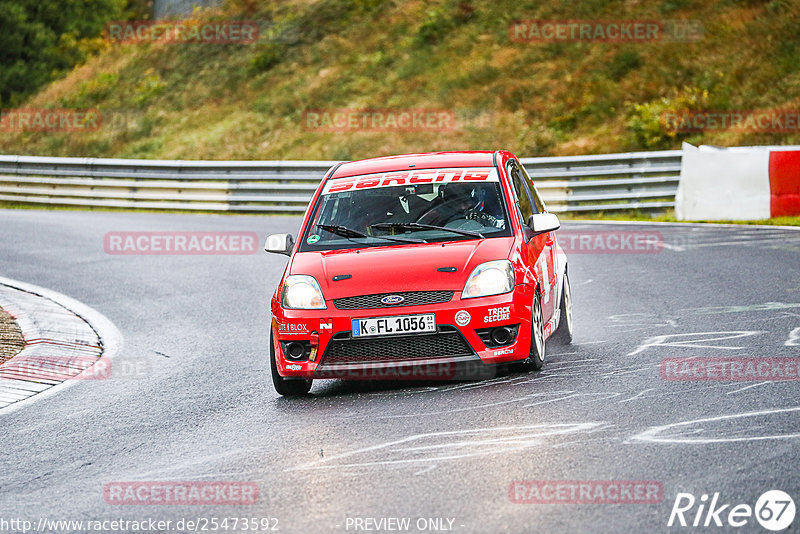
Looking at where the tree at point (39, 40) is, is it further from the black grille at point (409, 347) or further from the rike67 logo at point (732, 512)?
the rike67 logo at point (732, 512)

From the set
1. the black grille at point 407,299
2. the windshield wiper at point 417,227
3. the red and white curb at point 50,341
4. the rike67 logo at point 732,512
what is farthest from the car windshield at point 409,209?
the rike67 logo at point 732,512

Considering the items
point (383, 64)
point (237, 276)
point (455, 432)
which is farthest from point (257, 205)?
point (455, 432)

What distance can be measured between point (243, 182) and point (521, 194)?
18.6 m

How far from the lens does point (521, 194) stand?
902 cm

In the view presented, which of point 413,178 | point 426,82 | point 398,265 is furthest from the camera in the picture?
point 426,82

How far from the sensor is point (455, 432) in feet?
20.8

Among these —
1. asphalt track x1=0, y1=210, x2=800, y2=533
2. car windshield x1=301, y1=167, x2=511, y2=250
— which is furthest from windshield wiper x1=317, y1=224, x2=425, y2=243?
asphalt track x1=0, y1=210, x2=800, y2=533

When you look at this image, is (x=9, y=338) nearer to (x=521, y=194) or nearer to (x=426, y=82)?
(x=521, y=194)

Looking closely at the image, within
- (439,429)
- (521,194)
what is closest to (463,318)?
(439,429)

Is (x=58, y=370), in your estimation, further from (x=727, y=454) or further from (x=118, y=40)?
(x=118, y=40)

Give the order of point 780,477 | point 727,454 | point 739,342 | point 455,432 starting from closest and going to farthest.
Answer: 1. point 780,477
2. point 727,454
3. point 455,432
4. point 739,342

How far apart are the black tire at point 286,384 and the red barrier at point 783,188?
43.9ft

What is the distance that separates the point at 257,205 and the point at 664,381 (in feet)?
64.9

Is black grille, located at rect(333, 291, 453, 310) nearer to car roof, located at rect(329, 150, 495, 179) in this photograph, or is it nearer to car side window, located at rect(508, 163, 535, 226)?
car side window, located at rect(508, 163, 535, 226)
